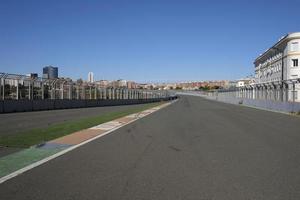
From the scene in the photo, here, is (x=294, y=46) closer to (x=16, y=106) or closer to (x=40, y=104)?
(x=40, y=104)

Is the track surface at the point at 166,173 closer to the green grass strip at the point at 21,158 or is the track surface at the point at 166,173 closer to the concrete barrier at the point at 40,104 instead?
the green grass strip at the point at 21,158

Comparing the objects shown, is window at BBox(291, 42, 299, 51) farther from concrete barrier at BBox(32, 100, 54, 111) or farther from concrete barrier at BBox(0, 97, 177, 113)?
concrete barrier at BBox(32, 100, 54, 111)

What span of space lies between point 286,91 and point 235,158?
119 feet

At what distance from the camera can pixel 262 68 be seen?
110m

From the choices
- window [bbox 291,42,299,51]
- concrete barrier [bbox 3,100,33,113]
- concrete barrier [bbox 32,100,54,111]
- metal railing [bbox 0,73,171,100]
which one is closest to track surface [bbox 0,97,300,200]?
concrete barrier [bbox 3,100,33,113]

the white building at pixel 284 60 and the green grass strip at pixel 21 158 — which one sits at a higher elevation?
the white building at pixel 284 60

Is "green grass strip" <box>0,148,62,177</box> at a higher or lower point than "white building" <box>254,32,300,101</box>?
lower

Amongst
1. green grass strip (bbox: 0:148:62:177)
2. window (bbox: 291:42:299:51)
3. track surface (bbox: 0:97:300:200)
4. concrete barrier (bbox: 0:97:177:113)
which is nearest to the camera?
track surface (bbox: 0:97:300:200)

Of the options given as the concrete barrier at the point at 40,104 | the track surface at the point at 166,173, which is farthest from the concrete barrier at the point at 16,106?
the track surface at the point at 166,173

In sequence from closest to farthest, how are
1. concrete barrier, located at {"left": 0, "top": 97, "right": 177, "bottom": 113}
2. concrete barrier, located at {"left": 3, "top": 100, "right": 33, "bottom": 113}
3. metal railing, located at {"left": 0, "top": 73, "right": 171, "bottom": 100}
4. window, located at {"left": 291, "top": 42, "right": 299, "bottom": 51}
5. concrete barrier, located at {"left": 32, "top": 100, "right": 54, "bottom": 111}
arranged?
1. concrete barrier, located at {"left": 3, "top": 100, "right": 33, "bottom": 113}
2. concrete barrier, located at {"left": 0, "top": 97, "right": 177, "bottom": 113}
3. metal railing, located at {"left": 0, "top": 73, "right": 171, "bottom": 100}
4. concrete barrier, located at {"left": 32, "top": 100, "right": 54, "bottom": 111}
5. window, located at {"left": 291, "top": 42, "right": 299, "bottom": 51}

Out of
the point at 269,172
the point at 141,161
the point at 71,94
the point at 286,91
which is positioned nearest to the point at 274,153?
the point at 269,172

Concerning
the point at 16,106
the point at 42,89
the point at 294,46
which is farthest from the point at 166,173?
the point at 294,46

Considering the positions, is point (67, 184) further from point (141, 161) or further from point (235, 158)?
point (235, 158)

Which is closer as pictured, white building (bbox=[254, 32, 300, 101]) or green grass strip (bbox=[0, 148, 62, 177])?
green grass strip (bbox=[0, 148, 62, 177])
